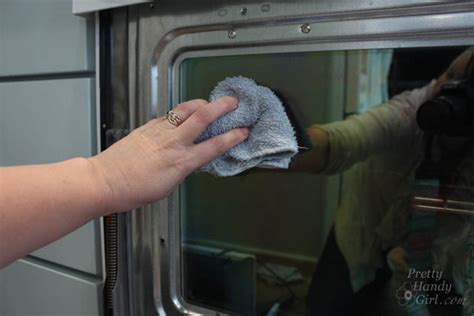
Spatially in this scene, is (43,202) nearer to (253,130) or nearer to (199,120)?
(199,120)

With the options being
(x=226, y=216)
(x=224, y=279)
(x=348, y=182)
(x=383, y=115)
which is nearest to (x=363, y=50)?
(x=383, y=115)

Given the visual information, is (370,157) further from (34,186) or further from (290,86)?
(34,186)

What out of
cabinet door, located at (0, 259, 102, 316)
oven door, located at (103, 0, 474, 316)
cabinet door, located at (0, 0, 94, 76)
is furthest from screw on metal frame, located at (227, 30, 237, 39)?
cabinet door, located at (0, 259, 102, 316)

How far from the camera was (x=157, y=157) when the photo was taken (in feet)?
2.33

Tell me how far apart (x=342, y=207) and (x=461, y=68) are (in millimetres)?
522

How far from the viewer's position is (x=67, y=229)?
2.24 feet

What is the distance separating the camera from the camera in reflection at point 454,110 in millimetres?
856

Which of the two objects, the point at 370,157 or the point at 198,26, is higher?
the point at 198,26

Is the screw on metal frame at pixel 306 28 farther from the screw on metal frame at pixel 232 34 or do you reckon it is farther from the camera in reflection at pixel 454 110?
the camera in reflection at pixel 454 110

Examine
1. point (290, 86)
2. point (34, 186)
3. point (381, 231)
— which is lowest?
point (381, 231)

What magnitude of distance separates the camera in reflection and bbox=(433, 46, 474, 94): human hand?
13 mm

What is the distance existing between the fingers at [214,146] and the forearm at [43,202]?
0.54ft

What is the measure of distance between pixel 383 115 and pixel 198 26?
55 centimetres

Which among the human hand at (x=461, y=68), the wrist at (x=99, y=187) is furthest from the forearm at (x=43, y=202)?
the human hand at (x=461, y=68)
